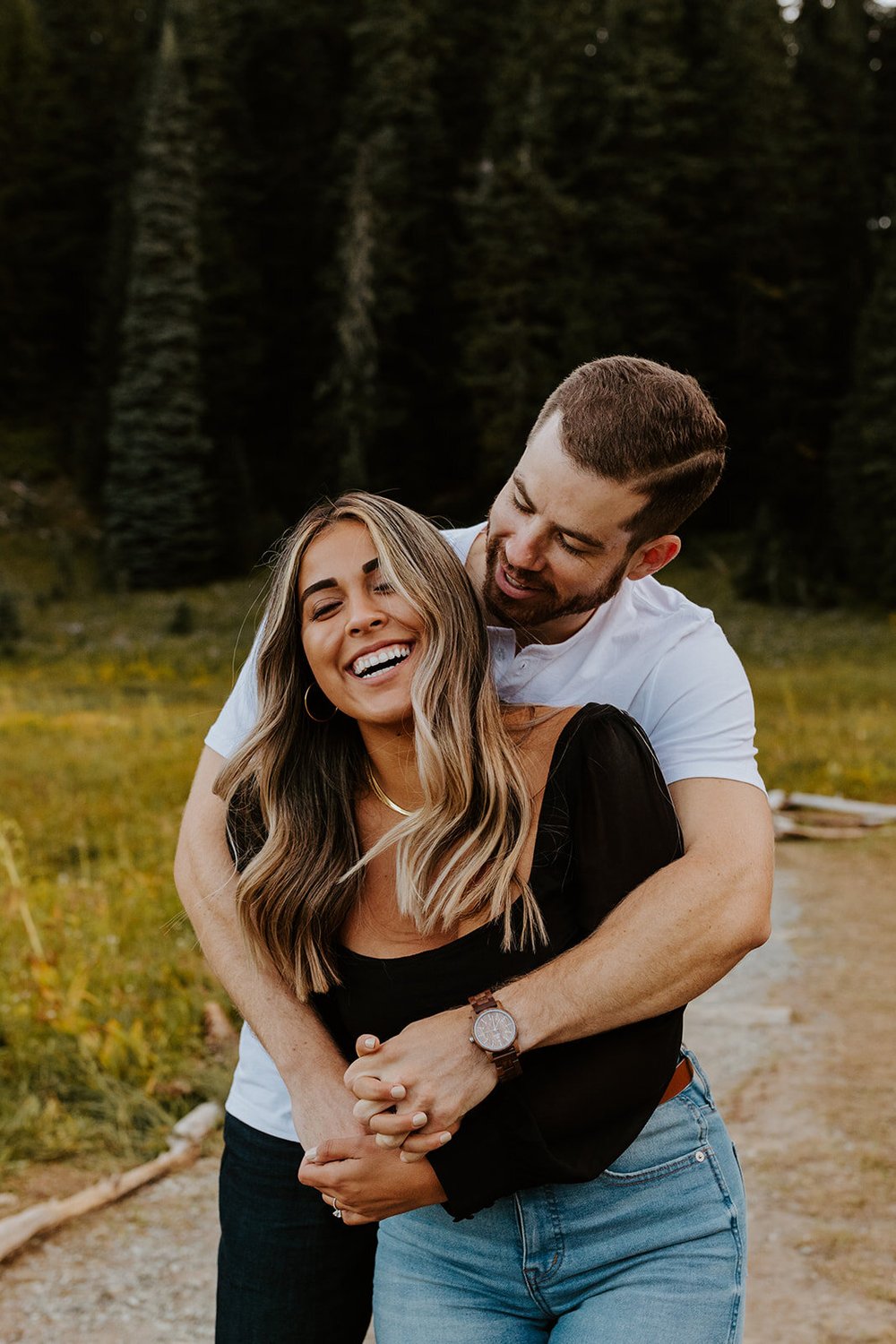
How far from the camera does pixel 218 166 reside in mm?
35250

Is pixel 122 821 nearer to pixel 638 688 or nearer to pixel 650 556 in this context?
pixel 650 556

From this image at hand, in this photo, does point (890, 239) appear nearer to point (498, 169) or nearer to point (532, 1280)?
point (498, 169)

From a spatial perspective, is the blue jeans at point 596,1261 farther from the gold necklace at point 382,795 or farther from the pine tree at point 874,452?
the pine tree at point 874,452

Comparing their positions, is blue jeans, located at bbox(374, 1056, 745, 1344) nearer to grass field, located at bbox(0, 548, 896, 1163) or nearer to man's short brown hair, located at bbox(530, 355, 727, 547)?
grass field, located at bbox(0, 548, 896, 1163)

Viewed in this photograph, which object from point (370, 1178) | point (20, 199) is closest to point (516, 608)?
point (370, 1178)

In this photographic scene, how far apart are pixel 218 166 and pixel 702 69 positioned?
1313 centimetres

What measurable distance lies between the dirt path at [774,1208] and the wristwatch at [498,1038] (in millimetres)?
2292

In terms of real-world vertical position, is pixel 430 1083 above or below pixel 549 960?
below

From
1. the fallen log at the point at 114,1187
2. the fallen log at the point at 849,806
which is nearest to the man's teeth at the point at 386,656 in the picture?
the fallen log at the point at 114,1187

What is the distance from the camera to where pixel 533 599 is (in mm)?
2604

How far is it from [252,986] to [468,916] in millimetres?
462

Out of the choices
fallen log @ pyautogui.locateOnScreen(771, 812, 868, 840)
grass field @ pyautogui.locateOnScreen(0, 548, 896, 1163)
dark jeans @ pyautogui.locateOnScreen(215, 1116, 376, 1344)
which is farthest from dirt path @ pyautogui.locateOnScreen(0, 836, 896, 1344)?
fallen log @ pyautogui.locateOnScreen(771, 812, 868, 840)

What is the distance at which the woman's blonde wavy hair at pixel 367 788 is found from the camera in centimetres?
220

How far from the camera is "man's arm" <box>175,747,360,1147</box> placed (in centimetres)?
223
